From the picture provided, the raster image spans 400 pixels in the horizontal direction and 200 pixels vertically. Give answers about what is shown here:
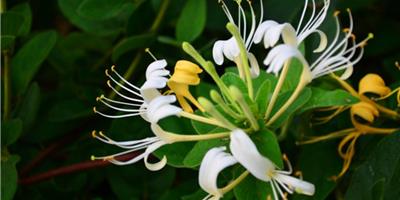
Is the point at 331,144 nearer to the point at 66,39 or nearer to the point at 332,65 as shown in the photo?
the point at 332,65

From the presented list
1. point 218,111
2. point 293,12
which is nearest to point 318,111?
point 293,12

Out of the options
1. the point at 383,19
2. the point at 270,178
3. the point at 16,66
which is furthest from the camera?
the point at 383,19

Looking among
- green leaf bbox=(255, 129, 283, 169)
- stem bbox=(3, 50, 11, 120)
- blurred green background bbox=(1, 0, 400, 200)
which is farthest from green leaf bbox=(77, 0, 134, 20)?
green leaf bbox=(255, 129, 283, 169)

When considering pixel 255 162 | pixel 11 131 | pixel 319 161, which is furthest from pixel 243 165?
pixel 11 131

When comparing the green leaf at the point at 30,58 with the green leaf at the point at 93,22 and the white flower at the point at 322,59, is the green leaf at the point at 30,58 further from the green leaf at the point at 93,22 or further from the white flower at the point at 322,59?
the white flower at the point at 322,59

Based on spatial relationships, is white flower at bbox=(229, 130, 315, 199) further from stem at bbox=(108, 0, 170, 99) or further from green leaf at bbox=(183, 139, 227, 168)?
stem at bbox=(108, 0, 170, 99)

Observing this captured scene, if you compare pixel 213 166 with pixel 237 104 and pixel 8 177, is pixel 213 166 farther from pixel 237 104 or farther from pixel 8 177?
pixel 8 177

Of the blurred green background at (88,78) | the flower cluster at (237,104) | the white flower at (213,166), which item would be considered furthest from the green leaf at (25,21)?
the white flower at (213,166)

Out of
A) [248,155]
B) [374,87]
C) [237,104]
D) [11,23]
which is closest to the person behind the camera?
[248,155]
